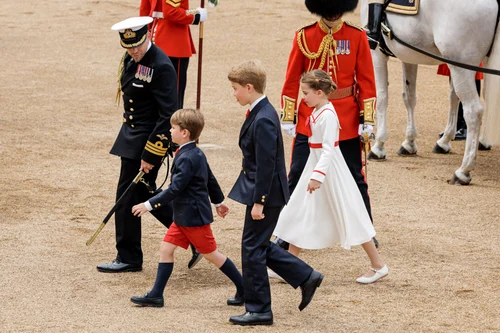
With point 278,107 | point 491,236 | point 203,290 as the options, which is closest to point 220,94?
point 278,107

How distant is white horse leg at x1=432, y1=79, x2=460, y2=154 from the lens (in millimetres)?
9109

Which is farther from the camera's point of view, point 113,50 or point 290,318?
point 113,50

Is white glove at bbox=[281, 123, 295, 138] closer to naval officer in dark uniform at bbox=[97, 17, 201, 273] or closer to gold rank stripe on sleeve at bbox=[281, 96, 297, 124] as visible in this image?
gold rank stripe on sleeve at bbox=[281, 96, 297, 124]

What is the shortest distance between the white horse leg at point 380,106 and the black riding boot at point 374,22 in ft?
1.19

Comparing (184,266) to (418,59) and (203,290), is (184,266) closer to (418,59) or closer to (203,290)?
(203,290)

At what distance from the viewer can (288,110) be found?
601 centimetres

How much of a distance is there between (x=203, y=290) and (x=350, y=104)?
4.55 feet

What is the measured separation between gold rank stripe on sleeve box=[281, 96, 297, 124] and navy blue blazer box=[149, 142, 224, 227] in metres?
0.86

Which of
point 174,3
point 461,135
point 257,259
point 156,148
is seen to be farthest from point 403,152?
point 257,259

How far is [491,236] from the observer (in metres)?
6.68

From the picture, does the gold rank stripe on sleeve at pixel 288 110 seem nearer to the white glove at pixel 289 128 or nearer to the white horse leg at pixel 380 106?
the white glove at pixel 289 128

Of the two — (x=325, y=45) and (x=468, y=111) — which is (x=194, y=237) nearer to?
(x=325, y=45)

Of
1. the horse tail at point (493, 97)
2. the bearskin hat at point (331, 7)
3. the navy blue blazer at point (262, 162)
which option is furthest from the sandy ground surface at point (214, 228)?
the bearskin hat at point (331, 7)

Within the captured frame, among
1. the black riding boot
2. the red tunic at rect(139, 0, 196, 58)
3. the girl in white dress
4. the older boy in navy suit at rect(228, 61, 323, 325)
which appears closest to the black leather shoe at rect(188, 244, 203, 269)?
the girl in white dress
